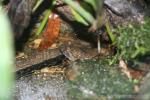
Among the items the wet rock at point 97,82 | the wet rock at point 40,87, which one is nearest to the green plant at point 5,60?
the wet rock at point 97,82

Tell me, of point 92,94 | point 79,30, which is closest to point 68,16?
point 79,30

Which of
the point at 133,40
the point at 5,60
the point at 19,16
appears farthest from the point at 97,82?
the point at 5,60

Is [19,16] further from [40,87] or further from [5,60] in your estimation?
[5,60]

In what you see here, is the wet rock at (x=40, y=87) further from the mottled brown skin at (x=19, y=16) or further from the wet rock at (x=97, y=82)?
the mottled brown skin at (x=19, y=16)

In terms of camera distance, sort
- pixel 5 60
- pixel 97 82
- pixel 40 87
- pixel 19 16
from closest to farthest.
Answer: pixel 5 60, pixel 97 82, pixel 19 16, pixel 40 87

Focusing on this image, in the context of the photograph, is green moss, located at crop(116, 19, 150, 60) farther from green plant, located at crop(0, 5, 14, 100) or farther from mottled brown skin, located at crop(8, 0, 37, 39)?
green plant, located at crop(0, 5, 14, 100)
